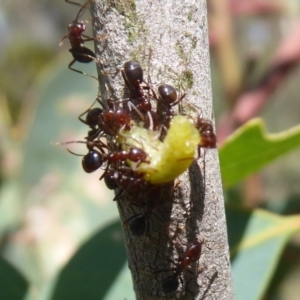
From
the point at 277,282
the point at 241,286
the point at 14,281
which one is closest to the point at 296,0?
the point at 277,282

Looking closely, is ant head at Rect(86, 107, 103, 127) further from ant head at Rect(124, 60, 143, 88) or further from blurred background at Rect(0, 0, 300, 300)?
blurred background at Rect(0, 0, 300, 300)

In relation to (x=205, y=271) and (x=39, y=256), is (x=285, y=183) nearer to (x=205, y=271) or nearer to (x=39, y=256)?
(x=39, y=256)

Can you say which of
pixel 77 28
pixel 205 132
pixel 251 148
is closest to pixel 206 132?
pixel 205 132

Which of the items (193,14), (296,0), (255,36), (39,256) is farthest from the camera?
(255,36)

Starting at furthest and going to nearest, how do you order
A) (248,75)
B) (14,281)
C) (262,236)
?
(248,75) < (262,236) < (14,281)

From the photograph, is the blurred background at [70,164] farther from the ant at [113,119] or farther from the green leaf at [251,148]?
the ant at [113,119]

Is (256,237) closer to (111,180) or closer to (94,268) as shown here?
(94,268)
